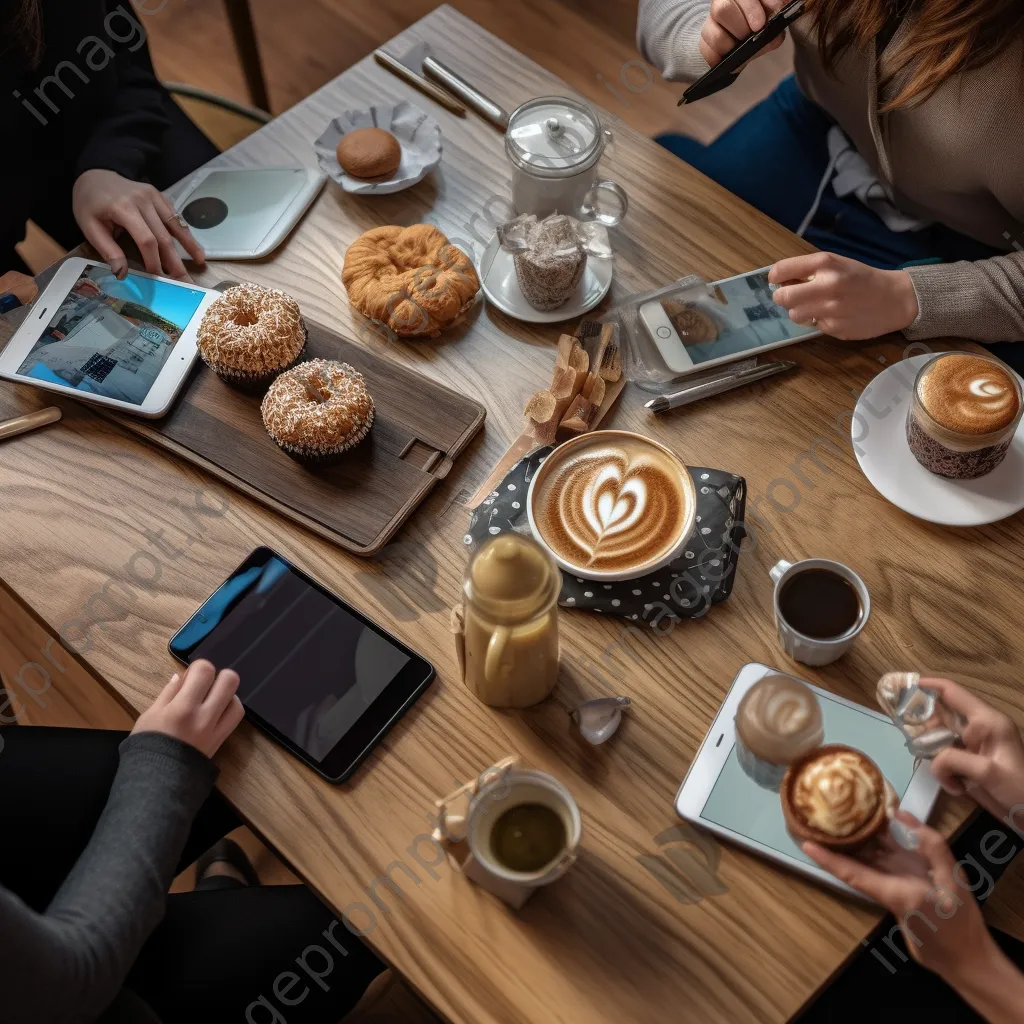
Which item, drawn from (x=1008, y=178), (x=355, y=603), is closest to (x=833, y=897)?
(x=355, y=603)

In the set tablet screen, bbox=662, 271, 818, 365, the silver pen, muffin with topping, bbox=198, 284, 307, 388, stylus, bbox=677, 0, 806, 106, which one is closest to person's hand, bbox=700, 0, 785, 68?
stylus, bbox=677, 0, 806, 106

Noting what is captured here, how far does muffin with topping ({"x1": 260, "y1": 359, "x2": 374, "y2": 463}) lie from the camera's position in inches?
45.4

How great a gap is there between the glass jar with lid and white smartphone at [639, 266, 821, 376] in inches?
6.0

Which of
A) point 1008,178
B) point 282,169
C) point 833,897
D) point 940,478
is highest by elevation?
point 282,169

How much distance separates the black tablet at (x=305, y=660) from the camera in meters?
1.05

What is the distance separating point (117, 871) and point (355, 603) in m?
0.37

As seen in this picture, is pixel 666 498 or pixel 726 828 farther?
pixel 666 498

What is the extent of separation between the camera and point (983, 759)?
96 cm

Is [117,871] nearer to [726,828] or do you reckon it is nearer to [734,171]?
[726,828]

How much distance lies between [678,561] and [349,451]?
0.42 meters

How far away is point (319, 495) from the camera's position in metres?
1.19

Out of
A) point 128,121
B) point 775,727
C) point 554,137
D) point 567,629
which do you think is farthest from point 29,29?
point 775,727

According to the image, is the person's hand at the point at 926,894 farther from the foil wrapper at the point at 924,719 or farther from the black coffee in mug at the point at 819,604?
the black coffee in mug at the point at 819,604

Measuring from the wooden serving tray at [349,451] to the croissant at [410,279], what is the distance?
0.06m
